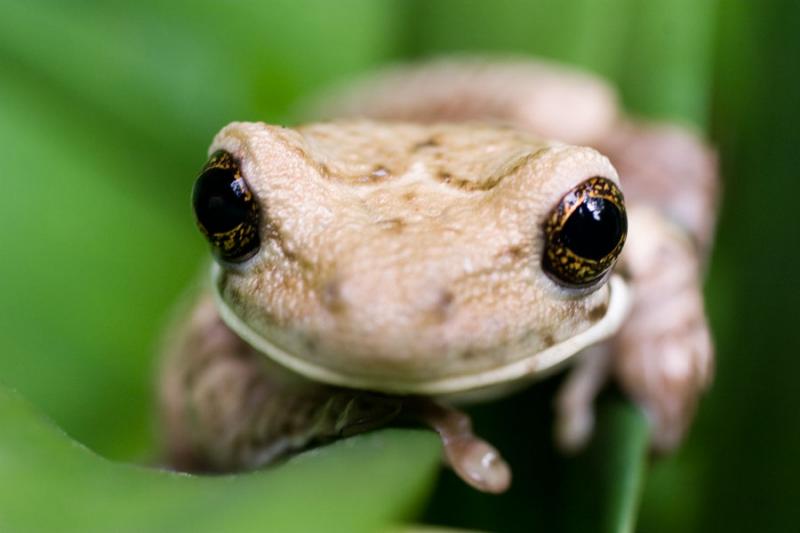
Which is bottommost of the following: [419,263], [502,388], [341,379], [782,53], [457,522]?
[457,522]

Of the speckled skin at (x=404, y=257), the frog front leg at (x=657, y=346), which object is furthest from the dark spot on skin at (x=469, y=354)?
the frog front leg at (x=657, y=346)

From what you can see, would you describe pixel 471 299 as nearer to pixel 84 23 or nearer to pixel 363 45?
pixel 84 23

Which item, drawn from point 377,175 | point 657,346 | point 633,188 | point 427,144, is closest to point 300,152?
point 377,175

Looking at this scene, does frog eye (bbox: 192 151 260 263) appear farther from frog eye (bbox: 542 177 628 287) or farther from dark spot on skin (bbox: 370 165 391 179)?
frog eye (bbox: 542 177 628 287)

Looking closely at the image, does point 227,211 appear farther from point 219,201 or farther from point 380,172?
point 380,172

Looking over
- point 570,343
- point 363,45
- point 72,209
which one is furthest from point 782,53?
point 72,209

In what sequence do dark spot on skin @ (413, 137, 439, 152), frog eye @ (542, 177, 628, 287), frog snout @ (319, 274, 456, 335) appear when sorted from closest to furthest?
frog snout @ (319, 274, 456, 335) < frog eye @ (542, 177, 628, 287) < dark spot on skin @ (413, 137, 439, 152)

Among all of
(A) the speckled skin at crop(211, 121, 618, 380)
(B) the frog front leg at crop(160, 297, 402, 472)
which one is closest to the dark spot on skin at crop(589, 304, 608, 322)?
(A) the speckled skin at crop(211, 121, 618, 380)
